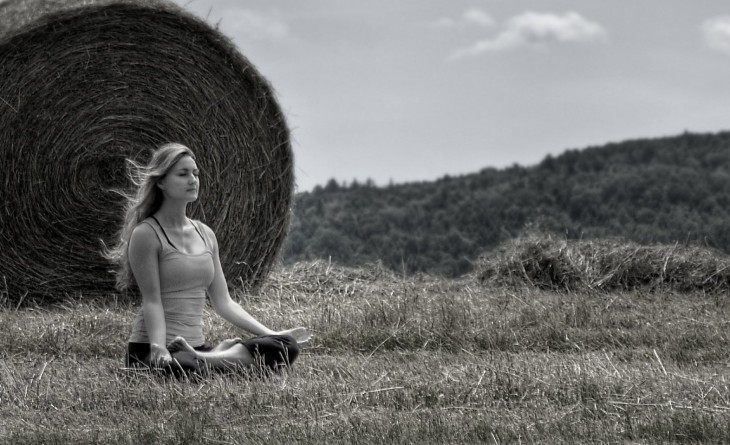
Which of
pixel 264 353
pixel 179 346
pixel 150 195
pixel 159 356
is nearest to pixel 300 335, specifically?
pixel 264 353

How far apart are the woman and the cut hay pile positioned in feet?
15.3

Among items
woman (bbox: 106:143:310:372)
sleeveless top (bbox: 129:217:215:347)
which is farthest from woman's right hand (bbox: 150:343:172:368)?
sleeveless top (bbox: 129:217:215:347)

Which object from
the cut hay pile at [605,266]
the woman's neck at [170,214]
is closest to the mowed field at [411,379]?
the woman's neck at [170,214]

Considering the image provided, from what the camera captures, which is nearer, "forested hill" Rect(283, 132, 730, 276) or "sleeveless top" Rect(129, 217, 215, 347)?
"sleeveless top" Rect(129, 217, 215, 347)

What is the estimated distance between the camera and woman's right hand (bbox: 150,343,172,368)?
16.5 feet

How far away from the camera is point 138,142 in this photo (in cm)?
855

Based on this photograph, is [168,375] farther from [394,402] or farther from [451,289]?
[451,289]

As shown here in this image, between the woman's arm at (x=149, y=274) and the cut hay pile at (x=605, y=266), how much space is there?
4.97m

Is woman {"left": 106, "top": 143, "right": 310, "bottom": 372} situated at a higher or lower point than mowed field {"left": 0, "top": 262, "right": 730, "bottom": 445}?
higher

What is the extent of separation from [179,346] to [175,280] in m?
0.40

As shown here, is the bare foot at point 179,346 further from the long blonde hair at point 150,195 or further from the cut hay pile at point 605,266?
the cut hay pile at point 605,266

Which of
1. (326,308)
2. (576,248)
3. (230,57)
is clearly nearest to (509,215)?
(576,248)

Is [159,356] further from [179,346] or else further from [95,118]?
[95,118]

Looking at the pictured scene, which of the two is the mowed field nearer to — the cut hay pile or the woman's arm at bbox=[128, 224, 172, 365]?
the woman's arm at bbox=[128, 224, 172, 365]
